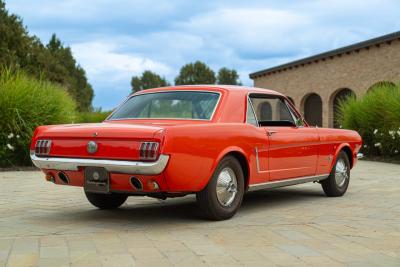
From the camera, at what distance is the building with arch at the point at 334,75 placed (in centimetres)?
2578

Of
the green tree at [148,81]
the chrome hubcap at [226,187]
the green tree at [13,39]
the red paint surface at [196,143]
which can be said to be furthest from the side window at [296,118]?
the green tree at [148,81]

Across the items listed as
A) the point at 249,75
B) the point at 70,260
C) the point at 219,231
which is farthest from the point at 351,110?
the point at 249,75

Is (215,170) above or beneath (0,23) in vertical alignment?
beneath

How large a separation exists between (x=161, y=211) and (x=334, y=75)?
24.4 metres

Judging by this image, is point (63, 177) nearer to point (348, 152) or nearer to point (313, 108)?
point (348, 152)

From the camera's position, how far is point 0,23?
43.0 meters

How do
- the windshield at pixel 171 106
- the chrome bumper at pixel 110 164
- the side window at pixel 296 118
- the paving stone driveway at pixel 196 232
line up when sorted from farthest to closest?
the side window at pixel 296 118
the windshield at pixel 171 106
the chrome bumper at pixel 110 164
the paving stone driveway at pixel 196 232

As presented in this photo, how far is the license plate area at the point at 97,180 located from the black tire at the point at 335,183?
3941 millimetres

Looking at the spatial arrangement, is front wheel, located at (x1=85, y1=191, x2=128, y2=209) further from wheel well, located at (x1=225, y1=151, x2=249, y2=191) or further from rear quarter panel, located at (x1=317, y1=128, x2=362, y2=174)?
rear quarter panel, located at (x1=317, y1=128, x2=362, y2=174)

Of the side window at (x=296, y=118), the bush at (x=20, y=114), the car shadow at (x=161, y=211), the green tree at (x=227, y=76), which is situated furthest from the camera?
the green tree at (x=227, y=76)

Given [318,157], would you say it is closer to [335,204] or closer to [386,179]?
[335,204]

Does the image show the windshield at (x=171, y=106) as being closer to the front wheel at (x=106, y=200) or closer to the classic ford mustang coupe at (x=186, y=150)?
the classic ford mustang coupe at (x=186, y=150)

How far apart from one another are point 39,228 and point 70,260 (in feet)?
4.92

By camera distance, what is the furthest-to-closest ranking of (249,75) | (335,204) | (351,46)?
1. (249,75)
2. (351,46)
3. (335,204)
